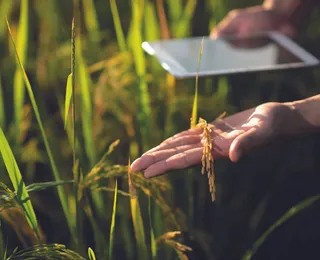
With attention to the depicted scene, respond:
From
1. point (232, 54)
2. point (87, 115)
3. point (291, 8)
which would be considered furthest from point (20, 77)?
point (291, 8)

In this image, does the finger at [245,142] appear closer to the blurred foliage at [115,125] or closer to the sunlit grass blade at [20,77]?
the blurred foliage at [115,125]

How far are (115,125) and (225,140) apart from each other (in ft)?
2.02

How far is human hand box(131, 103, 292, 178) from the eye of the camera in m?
0.92

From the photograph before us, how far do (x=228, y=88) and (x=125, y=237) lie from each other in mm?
519

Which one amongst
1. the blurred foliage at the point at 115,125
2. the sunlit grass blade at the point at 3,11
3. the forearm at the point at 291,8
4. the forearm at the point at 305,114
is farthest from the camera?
the forearm at the point at 291,8

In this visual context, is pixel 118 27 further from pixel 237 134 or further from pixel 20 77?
pixel 237 134

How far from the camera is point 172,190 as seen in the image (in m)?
1.31

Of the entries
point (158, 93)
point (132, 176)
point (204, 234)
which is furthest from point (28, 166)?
point (132, 176)

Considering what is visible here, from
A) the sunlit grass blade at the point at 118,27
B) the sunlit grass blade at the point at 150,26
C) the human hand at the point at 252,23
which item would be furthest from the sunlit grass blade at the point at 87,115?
the human hand at the point at 252,23

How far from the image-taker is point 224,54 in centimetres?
158

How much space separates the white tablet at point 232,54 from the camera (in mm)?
1424

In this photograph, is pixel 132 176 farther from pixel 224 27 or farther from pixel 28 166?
pixel 224 27

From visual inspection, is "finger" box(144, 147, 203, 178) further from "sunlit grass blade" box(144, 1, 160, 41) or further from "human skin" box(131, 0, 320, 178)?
"sunlit grass blade" box(144, 1, 160, 41)

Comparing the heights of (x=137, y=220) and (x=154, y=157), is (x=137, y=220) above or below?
below
